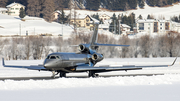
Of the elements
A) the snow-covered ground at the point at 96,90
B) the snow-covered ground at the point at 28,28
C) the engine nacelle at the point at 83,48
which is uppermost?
the snow-covered ground at the point at 28,28

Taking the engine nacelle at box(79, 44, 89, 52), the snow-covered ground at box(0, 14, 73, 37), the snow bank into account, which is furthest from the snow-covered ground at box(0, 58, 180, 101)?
the snow-covered ground at box(0, 14, 73, 37)

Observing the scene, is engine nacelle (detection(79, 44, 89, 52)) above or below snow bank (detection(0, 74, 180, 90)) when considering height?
above

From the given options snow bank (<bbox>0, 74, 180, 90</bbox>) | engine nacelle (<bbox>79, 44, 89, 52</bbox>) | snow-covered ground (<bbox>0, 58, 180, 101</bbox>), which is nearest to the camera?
snow-covered ground (<bbox>0, 58, 180, 101</bbox>)

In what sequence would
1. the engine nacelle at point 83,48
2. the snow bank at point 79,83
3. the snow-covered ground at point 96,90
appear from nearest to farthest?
the snow-covered ground at point 96,90 < the snow bank at point 79,83 < the engine nacelle at point 83,48

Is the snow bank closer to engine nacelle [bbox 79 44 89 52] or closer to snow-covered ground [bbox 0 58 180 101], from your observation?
snow-covered ground [bbox 0 58 180 101]

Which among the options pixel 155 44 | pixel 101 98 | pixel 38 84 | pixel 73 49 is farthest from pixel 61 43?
pixel 101 98

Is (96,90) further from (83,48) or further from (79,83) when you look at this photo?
(83,48)

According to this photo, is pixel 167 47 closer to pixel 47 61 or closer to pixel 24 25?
pixel 47 61

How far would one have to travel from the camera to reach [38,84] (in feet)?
100

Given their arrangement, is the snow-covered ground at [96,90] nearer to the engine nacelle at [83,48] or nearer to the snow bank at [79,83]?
the snow bank at [79,83]

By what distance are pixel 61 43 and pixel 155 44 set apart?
26.2 meters

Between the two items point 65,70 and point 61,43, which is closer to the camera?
point 65,70

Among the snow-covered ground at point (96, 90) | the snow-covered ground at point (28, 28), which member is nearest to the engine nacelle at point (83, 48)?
the snow-covered ground at point (96, 90)

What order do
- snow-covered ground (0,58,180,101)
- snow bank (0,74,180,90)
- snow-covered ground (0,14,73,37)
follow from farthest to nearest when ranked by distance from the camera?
snow-covered ground (0,14,73,37) → snow bank (0,74,180,90) → snow-covered ground (0,58,180,101)
